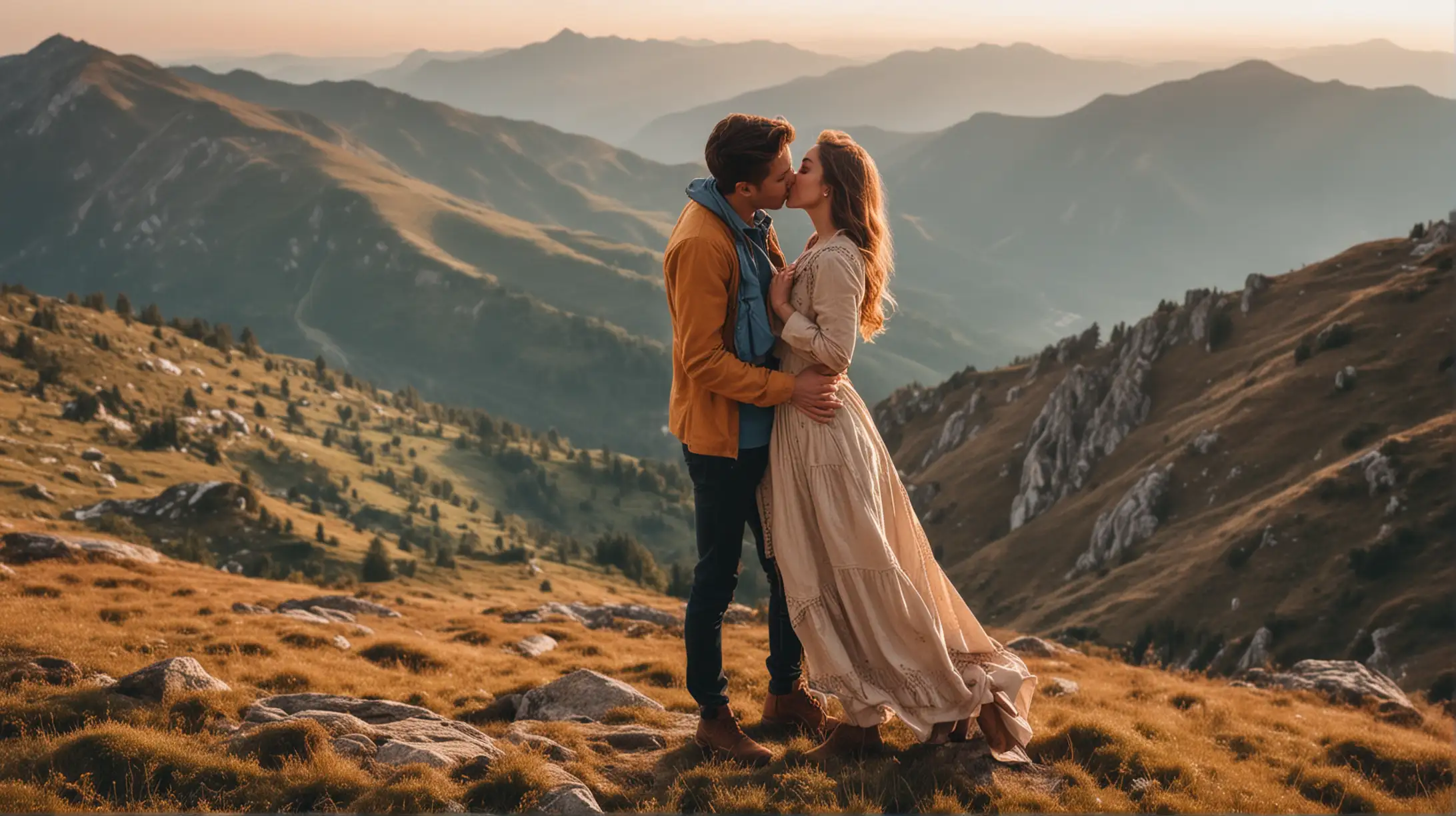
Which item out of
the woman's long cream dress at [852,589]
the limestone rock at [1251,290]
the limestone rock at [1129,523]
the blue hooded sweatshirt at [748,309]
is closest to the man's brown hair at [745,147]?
the blue hooded sweatshirt at [748,309]

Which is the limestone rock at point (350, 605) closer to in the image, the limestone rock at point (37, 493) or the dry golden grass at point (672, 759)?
the dry golden grass at point (672, 759)

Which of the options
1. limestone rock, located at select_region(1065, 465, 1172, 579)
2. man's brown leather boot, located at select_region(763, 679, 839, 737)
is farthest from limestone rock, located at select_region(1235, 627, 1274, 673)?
man's brown leather boot, located at select_region(763, 679, 839, 737)

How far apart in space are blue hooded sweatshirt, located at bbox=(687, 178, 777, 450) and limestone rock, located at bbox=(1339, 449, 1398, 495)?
273 ft

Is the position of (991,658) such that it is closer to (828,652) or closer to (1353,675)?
(828,652)

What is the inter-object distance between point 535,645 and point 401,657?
5705 mm

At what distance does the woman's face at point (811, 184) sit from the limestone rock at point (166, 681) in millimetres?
10833

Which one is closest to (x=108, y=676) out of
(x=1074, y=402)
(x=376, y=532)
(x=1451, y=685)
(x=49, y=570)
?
(x=49, y=570)

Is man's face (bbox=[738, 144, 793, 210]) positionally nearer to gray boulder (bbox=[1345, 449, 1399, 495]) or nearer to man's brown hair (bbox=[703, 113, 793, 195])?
man's brown hair (bbox=[703, 113, 793, 195])

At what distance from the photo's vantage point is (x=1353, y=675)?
80.4ft

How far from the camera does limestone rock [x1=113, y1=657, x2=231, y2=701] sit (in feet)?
45.6

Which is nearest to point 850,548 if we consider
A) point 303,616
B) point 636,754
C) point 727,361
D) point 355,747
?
point 727,361

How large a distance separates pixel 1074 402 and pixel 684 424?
14423 centimetres

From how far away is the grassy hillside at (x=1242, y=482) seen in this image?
71688 mm

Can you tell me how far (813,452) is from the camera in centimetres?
1089
